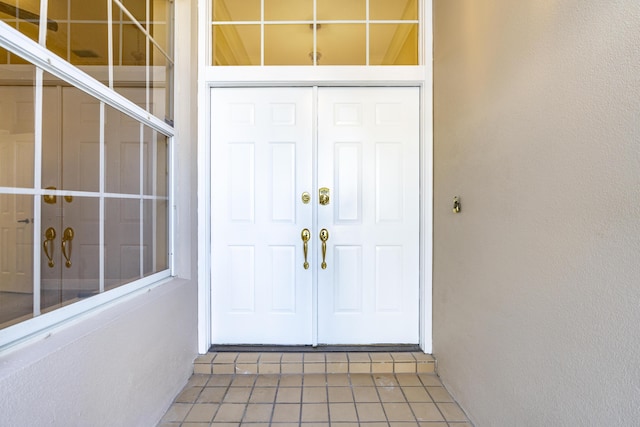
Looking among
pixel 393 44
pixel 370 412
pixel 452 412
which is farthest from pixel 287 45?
pixel 452 412

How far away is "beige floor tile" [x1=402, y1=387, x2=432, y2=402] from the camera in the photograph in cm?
177

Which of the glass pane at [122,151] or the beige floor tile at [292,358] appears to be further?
the beige floor tile at [292,358]

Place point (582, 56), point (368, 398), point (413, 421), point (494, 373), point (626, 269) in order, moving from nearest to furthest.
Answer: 1. point (626, 269)
2. point (582, 56)
3. point (494, 373)
4. point (413, 421)
5. point (368, 398)

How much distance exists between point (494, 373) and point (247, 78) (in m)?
2.19

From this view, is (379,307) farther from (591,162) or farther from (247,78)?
(247,78)

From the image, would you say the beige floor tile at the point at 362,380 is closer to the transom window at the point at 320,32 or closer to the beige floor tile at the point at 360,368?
the beige floor tile at the point at 360,368

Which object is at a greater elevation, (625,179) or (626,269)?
(625,179)

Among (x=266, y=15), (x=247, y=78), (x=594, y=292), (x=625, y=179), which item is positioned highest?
(x=266, y=15)

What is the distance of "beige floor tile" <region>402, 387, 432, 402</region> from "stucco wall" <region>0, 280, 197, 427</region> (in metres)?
1.32

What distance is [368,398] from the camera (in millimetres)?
1782

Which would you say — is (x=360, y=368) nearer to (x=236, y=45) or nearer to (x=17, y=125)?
(x=17, y=125)

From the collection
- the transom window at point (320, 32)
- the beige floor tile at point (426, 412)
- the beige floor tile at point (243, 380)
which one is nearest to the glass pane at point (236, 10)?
the transom window at point (320, 32)

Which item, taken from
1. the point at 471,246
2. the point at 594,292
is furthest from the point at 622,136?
the point at 471,246

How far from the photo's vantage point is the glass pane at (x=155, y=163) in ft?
5.59
